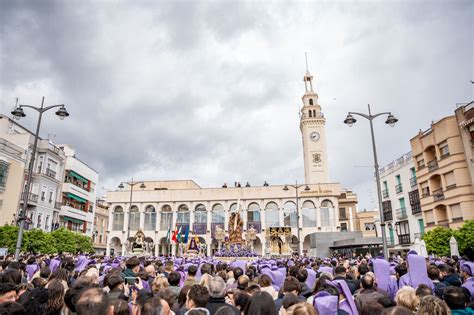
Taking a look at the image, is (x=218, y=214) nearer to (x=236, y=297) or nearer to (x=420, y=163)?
(x=420, y=163)

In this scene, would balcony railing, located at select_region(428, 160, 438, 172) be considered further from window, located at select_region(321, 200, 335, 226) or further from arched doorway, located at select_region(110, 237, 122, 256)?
arched doorway, located at select_region(110, 237, 122, 256)

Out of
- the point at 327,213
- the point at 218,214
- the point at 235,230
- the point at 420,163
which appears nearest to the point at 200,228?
the point at 218,214

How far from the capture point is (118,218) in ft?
199

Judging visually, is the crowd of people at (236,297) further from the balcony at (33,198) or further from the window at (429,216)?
the balcony at (33,198)

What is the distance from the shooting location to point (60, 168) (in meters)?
40.2

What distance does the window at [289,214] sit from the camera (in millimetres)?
55844

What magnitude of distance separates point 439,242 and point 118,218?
2036 inches

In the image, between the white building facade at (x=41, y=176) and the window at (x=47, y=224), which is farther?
the window at (x=47, y=224)

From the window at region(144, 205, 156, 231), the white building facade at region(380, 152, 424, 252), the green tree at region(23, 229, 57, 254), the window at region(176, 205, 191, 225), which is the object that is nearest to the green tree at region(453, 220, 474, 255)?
the white building facade at region(380, 152, 424, 252)

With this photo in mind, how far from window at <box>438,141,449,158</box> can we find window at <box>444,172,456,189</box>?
175 centimetres

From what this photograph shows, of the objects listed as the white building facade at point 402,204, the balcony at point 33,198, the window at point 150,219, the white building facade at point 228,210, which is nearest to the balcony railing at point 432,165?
the white building facade at point 402,204

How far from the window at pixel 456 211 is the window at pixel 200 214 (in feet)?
126

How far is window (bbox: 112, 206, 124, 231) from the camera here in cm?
5975

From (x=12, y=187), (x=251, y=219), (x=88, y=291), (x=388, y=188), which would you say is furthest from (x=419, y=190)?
(x=12, y=187)
